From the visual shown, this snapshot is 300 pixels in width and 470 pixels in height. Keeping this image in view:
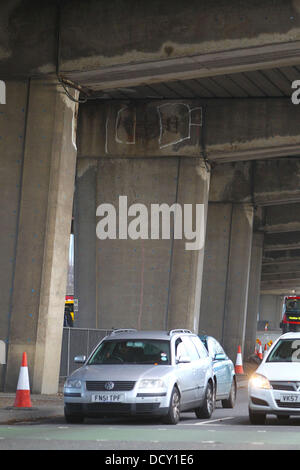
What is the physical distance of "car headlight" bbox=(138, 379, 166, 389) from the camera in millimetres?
13820

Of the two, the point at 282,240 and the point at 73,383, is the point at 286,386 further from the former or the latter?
the point at 282,240

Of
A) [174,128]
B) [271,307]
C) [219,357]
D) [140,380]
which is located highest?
[174,128]

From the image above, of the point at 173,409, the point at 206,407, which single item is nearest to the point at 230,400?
the point at 206,407

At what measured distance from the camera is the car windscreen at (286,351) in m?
15.4

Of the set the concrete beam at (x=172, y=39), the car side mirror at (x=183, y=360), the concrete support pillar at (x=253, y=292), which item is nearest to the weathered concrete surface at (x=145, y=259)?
the concrete beam at (x=172, y=39)

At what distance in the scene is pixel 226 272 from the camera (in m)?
37.1

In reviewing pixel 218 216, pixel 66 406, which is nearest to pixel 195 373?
pixel 66 406

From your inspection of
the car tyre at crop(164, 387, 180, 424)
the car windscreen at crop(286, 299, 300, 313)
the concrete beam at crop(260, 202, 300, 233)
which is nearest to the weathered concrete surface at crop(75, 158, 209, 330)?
the car tyre at crop(164, 387, 180, 424)

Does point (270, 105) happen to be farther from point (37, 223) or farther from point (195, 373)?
point (195, 373)

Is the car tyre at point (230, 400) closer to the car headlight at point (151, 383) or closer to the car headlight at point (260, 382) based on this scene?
the car headlight at point (260, 382)

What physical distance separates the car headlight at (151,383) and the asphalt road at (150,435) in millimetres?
553

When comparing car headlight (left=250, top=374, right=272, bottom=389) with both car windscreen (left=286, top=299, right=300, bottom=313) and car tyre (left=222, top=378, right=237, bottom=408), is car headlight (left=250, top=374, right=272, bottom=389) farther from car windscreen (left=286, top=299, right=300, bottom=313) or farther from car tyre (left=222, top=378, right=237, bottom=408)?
car windscreen (left=286, top=299, right=300, bottom=313)

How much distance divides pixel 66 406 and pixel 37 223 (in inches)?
233

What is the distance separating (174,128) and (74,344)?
22.2 feet
